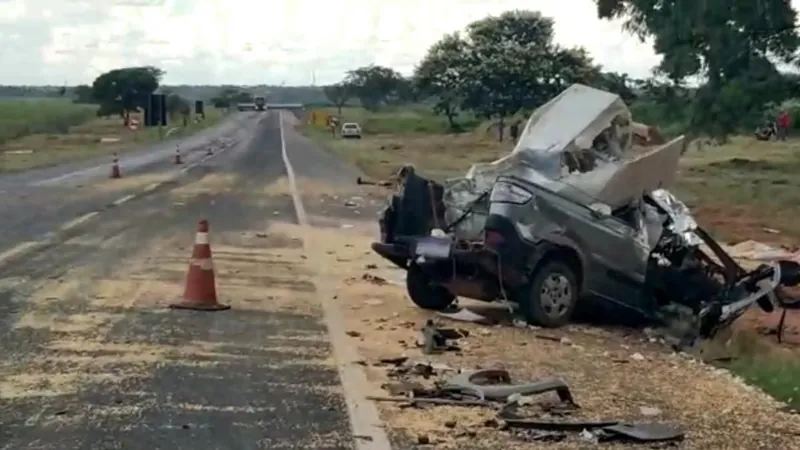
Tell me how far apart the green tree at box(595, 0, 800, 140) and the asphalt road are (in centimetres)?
1808

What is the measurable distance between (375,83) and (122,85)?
40.8 metres

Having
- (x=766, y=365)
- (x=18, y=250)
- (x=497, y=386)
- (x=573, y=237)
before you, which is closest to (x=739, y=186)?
(x=18, y=250)

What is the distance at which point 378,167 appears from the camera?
177 ft

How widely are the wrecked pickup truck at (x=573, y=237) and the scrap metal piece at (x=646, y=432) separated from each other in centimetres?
432

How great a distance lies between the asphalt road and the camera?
821 centimetres

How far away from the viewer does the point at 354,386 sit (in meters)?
9.82

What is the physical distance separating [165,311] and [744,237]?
1411 centimetres

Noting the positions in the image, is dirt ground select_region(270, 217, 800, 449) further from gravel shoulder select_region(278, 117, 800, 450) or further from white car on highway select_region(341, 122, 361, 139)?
white car on highway select_region(341, 122, 361, 139)

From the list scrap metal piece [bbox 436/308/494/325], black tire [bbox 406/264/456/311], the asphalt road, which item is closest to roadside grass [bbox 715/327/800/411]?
scrap metal piece [bbox 436/308/494/325]

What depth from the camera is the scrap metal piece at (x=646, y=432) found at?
8.37 metres

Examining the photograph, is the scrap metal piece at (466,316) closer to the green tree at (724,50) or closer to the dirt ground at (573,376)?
the dirt ground at (573,376)

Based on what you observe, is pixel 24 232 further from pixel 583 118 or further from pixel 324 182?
pixel 324 182

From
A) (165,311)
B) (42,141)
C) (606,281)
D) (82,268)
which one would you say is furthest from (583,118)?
(42,141)

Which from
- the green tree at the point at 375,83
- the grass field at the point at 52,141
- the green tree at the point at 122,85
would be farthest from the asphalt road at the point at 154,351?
the green tree at the point at 375,83
